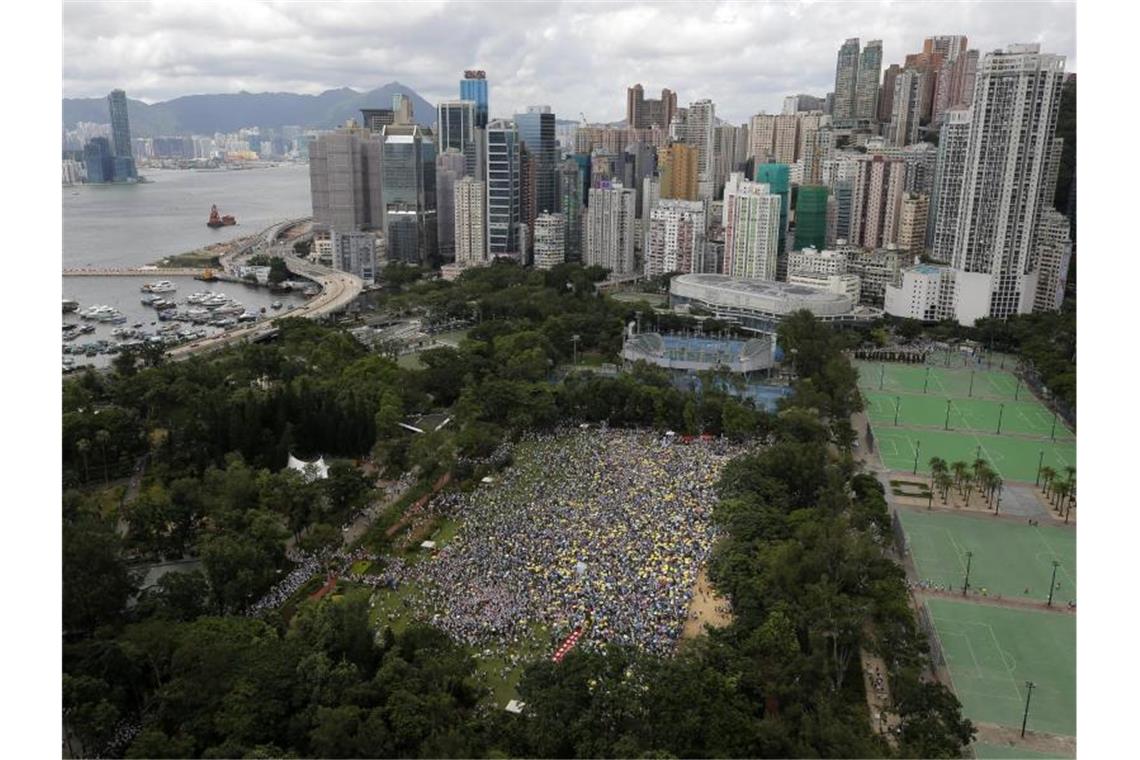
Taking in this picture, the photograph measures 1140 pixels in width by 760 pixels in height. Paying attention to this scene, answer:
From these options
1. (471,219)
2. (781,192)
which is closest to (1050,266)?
(781,192)

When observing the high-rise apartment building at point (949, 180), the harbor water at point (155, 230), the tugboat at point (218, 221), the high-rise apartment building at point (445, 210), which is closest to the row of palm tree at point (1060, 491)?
the high-rise apartment building at point (949, 180)

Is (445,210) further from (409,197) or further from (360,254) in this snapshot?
(360,254)

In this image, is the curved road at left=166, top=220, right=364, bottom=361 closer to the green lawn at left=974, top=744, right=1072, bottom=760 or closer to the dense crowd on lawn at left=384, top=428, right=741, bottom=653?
the dense crowd on lawn at left=384, top=428, right=741, bottom=653

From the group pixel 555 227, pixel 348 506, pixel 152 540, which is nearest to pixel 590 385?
pixel 348 506

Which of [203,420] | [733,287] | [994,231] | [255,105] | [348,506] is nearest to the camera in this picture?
[348,506]

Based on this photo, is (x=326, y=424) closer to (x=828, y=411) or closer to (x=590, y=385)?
(x=590, y=385)

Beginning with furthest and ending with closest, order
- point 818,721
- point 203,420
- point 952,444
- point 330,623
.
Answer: point 952,444 → point 203,420 → point 330,623 → point 818,721

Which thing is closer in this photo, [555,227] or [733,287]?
[733,287]
